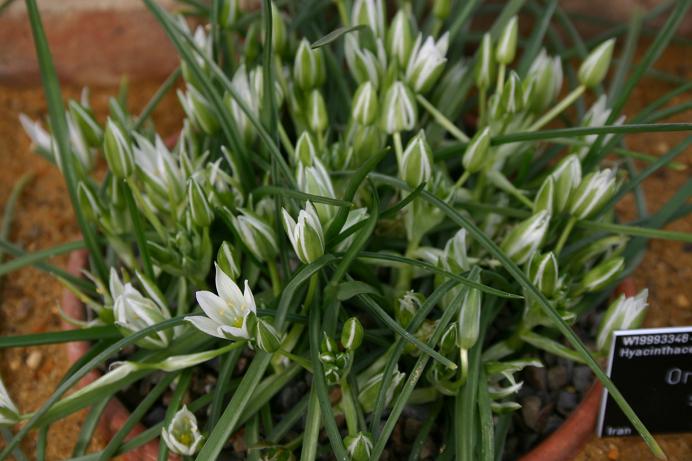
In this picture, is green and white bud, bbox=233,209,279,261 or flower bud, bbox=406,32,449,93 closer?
green and white bud, bbox=233,209,279,261

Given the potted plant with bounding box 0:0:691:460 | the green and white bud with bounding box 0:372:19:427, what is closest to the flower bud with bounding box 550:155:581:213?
the potted plant with bounding box 0:0:691:460

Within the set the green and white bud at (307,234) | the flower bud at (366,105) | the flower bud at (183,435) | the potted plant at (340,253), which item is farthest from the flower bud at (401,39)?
the flower bud at (183,435)

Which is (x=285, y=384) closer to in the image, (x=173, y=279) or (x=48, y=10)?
(x=173, y=279)

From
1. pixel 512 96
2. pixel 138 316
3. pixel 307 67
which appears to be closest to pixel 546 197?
pixel 512 96

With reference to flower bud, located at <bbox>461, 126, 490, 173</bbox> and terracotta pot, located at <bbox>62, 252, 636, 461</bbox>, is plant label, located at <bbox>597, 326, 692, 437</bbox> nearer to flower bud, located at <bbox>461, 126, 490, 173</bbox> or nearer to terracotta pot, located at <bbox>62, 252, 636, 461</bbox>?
terracotta pot, located at <bbox>62, 252, 636, 461</bbox>

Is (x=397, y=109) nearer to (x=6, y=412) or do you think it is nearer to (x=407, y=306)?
(x=407, y=306)

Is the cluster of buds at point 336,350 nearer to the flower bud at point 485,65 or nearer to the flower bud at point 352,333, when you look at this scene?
the flower bud at point 352,333

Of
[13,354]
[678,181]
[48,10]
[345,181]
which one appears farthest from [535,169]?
[48,10]
